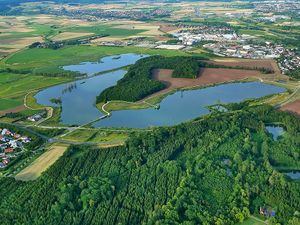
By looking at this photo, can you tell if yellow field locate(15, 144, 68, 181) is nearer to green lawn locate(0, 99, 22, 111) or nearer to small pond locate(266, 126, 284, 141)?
green lawn locate(0, 99, 22, 111)

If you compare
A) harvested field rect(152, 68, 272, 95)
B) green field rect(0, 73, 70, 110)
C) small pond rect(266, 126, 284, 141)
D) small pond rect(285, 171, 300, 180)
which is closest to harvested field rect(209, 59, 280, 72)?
harvested field rect(152, 68, 272, 95)

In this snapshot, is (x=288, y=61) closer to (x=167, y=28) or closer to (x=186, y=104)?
(x=186, y=104)

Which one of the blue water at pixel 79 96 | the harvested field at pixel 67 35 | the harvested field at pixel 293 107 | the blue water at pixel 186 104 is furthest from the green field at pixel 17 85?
the harvested field at pixel 67 35

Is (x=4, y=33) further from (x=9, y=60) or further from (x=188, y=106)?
(x=188, y=106)

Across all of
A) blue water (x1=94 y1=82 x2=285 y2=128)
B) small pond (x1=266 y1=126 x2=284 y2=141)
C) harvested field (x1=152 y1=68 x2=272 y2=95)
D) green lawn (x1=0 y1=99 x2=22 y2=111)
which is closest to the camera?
small pond (x1=266 y1=126 x2=284 y2=141)

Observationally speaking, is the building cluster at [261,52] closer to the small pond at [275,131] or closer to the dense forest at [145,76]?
the dense forest at [145,76]

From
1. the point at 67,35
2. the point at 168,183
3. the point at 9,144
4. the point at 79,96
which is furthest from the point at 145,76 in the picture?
the point at 67,35
